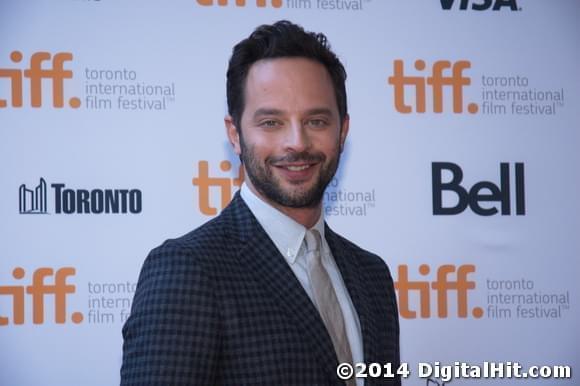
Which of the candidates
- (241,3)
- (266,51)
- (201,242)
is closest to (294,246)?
(201,242)

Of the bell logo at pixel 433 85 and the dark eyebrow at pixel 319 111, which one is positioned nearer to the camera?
the dark eyebrow at pixel 319 111

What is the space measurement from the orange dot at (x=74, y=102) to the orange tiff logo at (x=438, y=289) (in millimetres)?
1518

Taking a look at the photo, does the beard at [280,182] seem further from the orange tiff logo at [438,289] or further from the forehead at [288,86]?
the orange tiff logo at [438,289]

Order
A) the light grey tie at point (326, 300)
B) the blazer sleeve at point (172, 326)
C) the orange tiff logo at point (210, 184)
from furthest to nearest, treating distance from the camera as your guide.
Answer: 1. the orange tiff logo at point (210, 184)
2. the light grey tie at point (326, 300)
3. the blazer sleeve at point (172, 326)

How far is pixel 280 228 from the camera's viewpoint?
1.75m

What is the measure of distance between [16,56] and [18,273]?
87cm

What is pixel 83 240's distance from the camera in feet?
8.66

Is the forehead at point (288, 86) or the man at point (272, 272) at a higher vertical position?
the forehead at point (288, 86)

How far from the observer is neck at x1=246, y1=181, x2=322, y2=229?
1786 mm

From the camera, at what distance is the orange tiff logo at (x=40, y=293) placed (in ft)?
8.45

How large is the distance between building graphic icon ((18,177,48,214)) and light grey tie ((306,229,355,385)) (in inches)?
51.7

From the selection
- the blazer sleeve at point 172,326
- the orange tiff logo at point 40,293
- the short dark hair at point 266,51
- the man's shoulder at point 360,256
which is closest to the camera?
the blazer sleeve at point 172,326

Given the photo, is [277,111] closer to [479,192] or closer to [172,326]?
[172,326]

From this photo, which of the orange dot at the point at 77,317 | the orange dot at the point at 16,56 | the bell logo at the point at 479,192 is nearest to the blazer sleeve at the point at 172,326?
the orange dot at the point at 77,317
